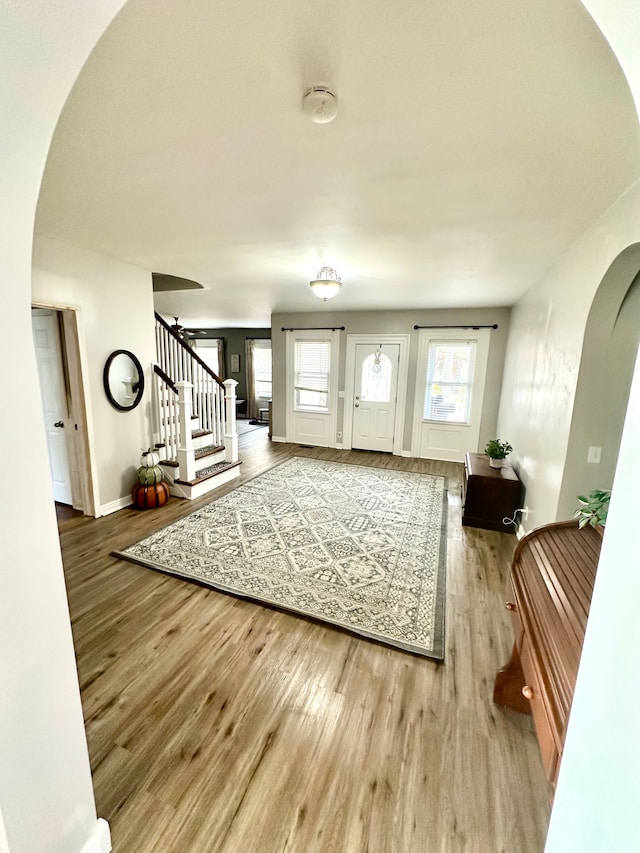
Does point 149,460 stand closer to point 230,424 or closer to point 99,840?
Result: point 230,424

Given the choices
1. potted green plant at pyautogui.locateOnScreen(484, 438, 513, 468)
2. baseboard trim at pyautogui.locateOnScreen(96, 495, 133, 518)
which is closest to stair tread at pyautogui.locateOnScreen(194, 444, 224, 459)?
baseboard trim at pyautogui.locateOnScreen(96, 495, 133, 518)

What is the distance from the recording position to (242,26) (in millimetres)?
976

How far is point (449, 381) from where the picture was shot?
563 cm

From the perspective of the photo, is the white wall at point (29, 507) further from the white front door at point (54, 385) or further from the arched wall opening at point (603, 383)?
the white front door at point (54, 385)

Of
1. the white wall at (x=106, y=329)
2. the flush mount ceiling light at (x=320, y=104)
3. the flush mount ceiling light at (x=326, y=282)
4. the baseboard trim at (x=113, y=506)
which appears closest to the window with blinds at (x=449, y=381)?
the flush mount ceiling light at (x=326, y=282)

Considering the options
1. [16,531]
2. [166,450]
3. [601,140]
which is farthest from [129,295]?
[601,140]

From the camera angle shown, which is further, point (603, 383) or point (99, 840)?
point (603, 383)

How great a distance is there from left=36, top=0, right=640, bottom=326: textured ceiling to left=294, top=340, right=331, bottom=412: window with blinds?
11.6 ft

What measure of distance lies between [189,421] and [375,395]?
3373 mm

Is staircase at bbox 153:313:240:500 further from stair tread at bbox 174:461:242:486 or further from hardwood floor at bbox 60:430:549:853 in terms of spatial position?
hardwood floor at bbox 60:430:549:853

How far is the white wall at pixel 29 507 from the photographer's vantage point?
2.24 feet

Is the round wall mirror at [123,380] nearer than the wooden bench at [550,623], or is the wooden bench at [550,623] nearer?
the wooden bench at [550,623]

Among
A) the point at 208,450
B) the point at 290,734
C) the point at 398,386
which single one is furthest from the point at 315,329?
the point at 290,734

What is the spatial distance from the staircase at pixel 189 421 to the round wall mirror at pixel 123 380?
0.24m
